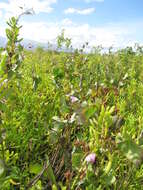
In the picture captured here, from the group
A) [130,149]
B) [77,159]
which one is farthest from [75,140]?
[130,149]

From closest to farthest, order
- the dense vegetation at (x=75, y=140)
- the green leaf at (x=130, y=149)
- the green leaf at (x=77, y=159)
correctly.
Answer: the green leaf at (x=130, y=149)
the dense vegetation at (x=75, y=140)
the green leaf at (x=77, y=159)

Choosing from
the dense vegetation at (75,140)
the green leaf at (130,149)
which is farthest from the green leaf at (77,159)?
the green leaf at (130,149)

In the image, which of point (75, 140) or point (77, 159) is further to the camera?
point (75, 140)

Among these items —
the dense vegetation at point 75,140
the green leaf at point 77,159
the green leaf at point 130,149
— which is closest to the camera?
the green leaf at point 130,149

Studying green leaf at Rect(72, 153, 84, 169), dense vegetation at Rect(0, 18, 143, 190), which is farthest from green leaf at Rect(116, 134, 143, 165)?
green leaf at Rect(72, 153, 84, 169)

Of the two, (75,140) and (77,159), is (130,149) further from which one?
(75,140)

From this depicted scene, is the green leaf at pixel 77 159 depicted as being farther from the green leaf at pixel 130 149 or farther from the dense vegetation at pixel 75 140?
the green leaf at pixel 130 149

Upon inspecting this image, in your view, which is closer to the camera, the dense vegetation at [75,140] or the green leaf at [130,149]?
the green leaf at [130,149]

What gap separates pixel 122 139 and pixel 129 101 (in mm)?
1832

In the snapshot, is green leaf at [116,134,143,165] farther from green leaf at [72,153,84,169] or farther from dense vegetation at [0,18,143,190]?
green leaf at [72,153,84,169]

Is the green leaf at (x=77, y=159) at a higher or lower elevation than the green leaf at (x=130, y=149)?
lower

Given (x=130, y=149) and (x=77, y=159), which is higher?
(x=130, y=149)

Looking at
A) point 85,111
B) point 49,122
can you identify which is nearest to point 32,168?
point 85,111

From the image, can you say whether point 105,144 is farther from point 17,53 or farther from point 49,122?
point 49,122
